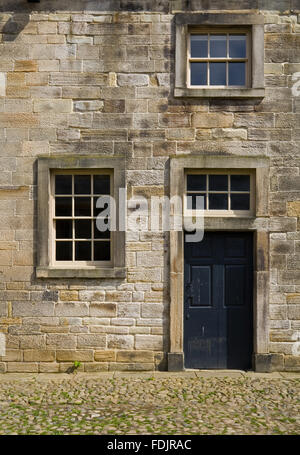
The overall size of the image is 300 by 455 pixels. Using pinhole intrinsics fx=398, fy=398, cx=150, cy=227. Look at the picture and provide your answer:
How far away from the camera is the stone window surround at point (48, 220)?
20.4ft

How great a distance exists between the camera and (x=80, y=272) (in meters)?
6.21

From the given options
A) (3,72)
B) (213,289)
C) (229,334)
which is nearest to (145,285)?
(213,289)

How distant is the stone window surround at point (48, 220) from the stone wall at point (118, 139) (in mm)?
123

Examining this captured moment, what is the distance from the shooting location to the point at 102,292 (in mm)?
6246

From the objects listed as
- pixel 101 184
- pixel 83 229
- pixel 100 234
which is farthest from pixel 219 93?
pixel 83 229

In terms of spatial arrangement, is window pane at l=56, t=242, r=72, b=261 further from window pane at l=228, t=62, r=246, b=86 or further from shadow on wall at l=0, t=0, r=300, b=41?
window pane at l=228, t=62, r=246, b=86

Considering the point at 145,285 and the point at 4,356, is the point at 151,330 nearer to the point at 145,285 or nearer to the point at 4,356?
the point at 145,285

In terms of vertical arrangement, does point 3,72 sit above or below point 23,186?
above

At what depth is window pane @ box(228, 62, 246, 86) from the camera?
252 inches

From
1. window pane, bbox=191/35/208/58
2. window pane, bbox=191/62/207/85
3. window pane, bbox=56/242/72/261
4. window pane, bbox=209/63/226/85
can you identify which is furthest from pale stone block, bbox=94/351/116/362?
window pane, bbox=191/35/208/58

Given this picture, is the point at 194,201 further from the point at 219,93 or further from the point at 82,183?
the point at 82,183

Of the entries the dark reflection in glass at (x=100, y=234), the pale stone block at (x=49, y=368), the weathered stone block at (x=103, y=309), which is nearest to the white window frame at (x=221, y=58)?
the dark reflection in glass at (x=100, y=234)

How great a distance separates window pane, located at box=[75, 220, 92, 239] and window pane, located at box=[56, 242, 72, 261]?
0.21 m

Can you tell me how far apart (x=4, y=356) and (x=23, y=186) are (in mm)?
2687
